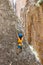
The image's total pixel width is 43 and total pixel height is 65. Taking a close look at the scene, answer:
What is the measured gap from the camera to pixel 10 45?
1.19 meters

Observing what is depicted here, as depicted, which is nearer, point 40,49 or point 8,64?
point 8,64

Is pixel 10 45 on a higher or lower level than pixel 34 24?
lower

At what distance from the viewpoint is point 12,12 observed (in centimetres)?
130

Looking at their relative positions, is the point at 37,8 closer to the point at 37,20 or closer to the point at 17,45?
the point at 37,20

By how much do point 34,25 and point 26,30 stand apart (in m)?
0.08

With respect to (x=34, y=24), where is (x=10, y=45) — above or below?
below

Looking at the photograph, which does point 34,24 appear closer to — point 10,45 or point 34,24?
point 34,24

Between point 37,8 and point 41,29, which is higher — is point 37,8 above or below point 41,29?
above

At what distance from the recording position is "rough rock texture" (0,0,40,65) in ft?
3.77

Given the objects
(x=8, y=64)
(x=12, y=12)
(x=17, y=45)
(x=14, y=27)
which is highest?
(x=12, y=12)

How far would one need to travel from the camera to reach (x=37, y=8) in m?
1.23

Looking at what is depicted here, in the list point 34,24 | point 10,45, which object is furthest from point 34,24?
point 10,45

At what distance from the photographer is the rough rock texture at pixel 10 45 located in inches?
45.2

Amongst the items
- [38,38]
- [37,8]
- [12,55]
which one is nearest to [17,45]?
[12,55]
